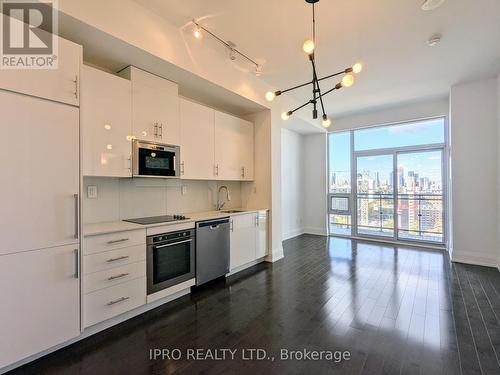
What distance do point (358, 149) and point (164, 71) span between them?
16.4ft

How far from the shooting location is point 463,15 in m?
2.59

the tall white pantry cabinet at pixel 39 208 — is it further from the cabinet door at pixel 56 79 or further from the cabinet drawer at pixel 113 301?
the cabinet drawer at pixel 113 301

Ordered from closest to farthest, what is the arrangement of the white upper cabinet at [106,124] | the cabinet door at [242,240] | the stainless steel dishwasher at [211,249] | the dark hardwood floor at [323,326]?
1. the dark hardwood floor at [323,326]
2. the white upper cabinet at [106,124]
3. the stainless steel dishwasher at [211,249]
4. the cabinet door at [242,240]

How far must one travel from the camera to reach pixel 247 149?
4.43 meters

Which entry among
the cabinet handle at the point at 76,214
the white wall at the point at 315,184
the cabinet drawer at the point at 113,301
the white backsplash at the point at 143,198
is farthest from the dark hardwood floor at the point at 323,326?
the white wall at the point at 315,184

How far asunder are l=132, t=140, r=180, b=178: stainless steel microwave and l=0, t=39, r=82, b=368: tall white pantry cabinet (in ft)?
2.41

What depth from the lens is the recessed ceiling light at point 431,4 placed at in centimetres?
229

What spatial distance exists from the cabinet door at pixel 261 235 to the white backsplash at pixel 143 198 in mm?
847

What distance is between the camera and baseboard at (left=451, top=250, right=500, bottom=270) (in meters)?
4.10

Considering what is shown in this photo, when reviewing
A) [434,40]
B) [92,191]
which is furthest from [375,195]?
[92,191]

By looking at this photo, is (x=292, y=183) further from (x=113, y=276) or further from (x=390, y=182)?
(x=113, y=276)

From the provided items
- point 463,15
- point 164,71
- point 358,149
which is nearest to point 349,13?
point 463,15

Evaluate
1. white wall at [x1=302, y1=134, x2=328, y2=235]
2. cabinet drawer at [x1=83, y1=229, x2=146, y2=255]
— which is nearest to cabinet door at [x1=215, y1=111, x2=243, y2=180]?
cabinet drawer at [x1=83, y1=229, x2=146, y2=255]

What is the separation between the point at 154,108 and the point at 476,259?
5572 mm
